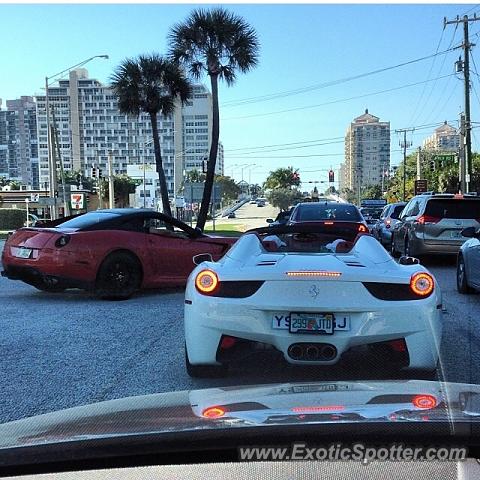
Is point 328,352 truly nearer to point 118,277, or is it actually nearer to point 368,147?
point 118,277

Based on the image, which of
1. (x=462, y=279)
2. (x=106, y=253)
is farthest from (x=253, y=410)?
(x=462, y=279)

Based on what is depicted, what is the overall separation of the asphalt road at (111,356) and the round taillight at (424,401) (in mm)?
2393

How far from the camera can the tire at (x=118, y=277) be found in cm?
928

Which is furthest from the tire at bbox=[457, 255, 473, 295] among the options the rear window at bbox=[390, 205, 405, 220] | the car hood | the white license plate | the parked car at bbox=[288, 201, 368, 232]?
the rear window at bbox=[390, 205, 405, 220]

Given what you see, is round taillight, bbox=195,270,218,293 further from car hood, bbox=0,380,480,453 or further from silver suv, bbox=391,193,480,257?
silver suv, bbox=391,193,480,257

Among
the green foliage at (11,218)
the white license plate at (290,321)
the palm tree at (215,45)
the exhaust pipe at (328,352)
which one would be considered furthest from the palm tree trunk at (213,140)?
the green foliage at (11,218)

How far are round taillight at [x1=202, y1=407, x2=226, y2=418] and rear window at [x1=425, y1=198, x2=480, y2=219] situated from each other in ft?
41.3

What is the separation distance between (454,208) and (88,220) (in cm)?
846

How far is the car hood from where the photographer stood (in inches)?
84.8

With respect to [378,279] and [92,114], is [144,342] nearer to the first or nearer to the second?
[378,279]

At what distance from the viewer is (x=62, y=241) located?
902 centimetres

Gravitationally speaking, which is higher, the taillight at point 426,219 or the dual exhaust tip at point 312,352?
the taillight at point 426,219

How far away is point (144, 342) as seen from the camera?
659cm

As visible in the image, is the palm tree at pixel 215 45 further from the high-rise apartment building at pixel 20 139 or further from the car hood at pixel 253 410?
the high-rise apartment building at pixel 20 139
